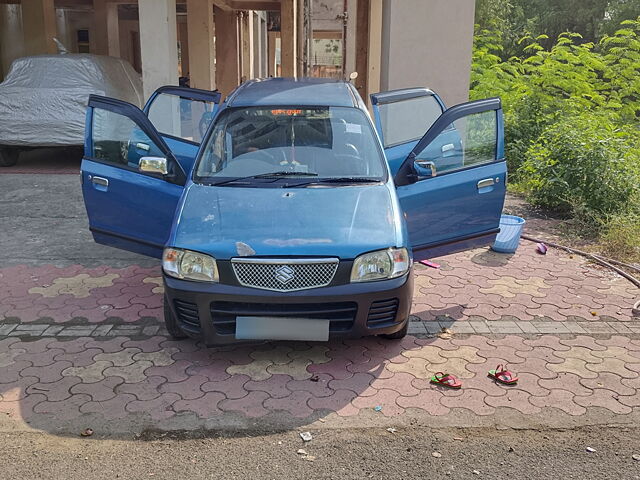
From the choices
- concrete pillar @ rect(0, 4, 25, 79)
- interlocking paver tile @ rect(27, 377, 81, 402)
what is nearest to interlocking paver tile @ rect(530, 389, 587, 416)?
interlocking paver tile @ rect(27, 377, 81, 402)

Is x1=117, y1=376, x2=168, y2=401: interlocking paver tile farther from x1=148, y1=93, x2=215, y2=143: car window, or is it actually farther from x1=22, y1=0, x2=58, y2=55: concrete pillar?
x1=22, y1=0, x2=58, y2=55: concrete pillar

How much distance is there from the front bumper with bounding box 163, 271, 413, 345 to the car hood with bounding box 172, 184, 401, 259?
24 cm

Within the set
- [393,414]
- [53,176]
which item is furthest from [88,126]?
[53,176]

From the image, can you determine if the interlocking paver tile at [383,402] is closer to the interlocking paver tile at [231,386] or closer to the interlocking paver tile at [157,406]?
the interlocking paver tile at [231,386]

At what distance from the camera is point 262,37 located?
26.3 metres

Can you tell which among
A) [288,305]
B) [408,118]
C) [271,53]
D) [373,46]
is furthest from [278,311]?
[271,53]

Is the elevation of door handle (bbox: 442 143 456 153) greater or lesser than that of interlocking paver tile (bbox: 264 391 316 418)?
greater

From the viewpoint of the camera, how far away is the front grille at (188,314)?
401 cm

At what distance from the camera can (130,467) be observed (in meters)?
3.19

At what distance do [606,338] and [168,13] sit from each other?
7.36 meters

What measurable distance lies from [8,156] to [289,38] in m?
8.36

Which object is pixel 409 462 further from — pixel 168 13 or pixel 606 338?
pixel 168 13

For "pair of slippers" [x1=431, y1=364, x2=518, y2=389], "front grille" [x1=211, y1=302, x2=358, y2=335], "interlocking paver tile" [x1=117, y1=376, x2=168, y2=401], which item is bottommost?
"interlocking paver tile" [x1=117, y1=376, x2=168, y2=401]

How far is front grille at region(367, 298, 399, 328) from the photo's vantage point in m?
4.03
